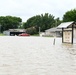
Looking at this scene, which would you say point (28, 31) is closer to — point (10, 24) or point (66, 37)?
point (10, 24)

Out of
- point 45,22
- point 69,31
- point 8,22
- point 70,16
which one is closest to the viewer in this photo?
point 69,31

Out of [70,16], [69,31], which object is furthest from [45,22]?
[69,31]

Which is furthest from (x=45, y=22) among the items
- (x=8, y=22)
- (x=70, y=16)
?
(x=8, y=22)

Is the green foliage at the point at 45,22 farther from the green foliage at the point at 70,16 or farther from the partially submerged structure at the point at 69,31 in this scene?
the partially submerged structure at the point at 69,31

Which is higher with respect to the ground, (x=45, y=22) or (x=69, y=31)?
(x=45, y=22)

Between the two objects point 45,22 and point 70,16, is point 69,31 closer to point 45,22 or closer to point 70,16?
point 70,16

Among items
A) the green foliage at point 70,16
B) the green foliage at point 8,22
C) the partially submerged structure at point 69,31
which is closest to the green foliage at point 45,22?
the green foliage at point 70,16

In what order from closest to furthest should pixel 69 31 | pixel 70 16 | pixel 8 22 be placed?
pixel 69 31 → pixel 70 16 → pixel 8 22

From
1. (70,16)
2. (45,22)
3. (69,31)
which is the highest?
(70,16)

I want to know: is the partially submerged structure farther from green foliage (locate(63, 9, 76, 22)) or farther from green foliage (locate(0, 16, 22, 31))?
green foliage (locate(0, 16, 22, 31))

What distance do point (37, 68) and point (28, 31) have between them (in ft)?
356

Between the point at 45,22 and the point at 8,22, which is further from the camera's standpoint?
the point at 8,22

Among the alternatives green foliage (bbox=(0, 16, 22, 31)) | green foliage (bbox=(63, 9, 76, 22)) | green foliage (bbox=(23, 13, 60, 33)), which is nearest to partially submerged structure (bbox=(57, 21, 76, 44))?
green foliage (bbox=(63, 9, 76, 22))

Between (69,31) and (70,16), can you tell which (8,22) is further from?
(69,31)
